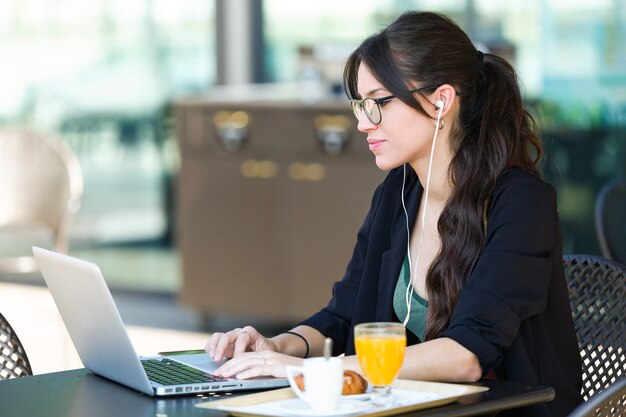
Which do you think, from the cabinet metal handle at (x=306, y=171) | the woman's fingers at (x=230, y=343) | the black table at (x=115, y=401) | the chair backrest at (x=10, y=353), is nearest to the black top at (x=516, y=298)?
the black table at (x=115, y=401)

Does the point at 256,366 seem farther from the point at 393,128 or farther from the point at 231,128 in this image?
the point at 231,128

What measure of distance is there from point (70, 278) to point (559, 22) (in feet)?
11.5

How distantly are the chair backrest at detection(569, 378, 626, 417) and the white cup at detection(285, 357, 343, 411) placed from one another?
13.0 inches

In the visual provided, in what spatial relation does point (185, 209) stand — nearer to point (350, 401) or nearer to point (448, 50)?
point (448, 50)

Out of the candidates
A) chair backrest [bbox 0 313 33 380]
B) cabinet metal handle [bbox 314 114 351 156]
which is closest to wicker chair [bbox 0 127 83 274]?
cabinet metal handle [bbox 314 114 351 156]

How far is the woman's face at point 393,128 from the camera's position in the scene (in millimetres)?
2404

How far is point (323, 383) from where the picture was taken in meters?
1.84

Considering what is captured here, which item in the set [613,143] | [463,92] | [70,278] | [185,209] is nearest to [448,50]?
[463,92]

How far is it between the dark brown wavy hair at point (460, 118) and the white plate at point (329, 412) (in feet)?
1.61

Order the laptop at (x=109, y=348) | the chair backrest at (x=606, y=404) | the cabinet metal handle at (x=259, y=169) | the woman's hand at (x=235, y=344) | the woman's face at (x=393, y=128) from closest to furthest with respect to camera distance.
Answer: the chair backrest at (x=606, y=404) < the laptop at (x=109, y=348) < the woman's hand at (x=235, y=344) < the woman's face at (x=393, y=128) < the cabinet metal handle at (x=259, y=169)

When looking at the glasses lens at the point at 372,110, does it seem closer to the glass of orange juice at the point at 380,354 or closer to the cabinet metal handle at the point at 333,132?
the glass of orange juice at the point at 380,354

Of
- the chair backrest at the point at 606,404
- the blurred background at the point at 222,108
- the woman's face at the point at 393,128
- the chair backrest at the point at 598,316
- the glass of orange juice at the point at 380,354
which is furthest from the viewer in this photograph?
the blurred background at the point at 222,108

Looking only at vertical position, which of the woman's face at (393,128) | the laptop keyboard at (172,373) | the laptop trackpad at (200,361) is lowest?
the laptop trackpad at (200,361)

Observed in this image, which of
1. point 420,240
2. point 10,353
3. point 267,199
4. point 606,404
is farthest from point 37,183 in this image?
point 606,404
